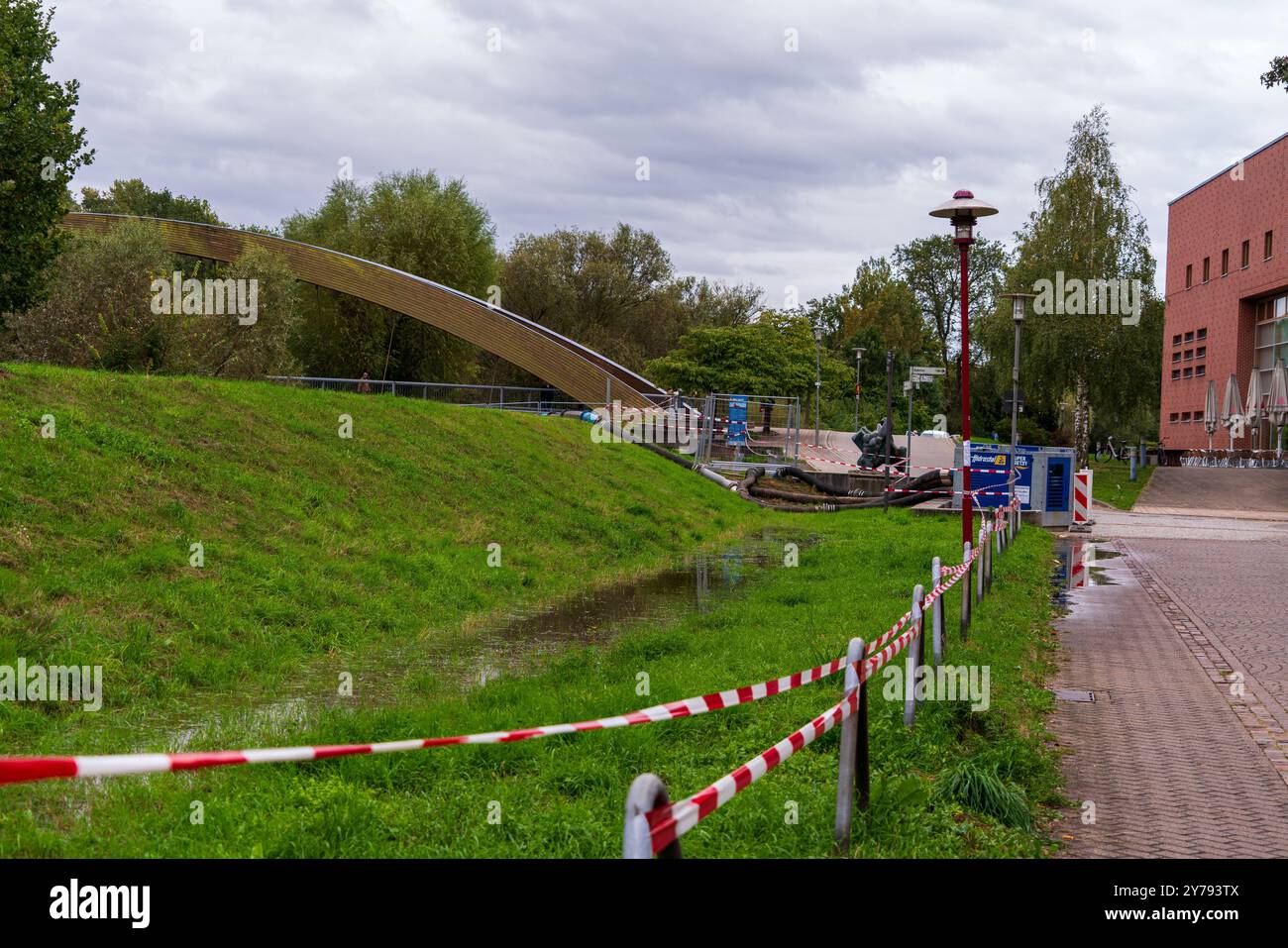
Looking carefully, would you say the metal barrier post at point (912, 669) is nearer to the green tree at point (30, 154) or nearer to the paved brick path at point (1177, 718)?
the paved brick path at point (1177, 718)

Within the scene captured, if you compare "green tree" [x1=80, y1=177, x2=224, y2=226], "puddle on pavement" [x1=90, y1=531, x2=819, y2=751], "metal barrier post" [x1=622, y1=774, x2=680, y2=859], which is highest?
"green tree" [x1=80, y1=177, x2=224, y2=226]

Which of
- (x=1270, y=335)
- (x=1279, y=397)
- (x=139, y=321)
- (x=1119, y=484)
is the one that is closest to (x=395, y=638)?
(x=139, y=321)

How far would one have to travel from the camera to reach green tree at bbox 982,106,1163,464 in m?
52.3

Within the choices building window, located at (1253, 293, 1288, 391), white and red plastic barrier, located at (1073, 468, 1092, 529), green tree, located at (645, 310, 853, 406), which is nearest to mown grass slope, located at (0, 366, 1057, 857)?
white and red plastic barrier, located at (1073, 468, 1092, 529)

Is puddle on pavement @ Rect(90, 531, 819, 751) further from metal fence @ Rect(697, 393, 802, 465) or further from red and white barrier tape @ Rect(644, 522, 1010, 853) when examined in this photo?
metal fence @ Rect(697, 393, 802, 465)

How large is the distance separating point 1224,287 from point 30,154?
57202 millimetres

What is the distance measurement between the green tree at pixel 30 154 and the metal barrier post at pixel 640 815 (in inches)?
883

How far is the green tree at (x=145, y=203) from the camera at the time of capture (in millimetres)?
70250

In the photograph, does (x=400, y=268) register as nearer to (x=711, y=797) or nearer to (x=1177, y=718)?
(x=1177, y=718)

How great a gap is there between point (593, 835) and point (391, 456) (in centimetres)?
1489

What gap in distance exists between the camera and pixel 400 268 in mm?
52750

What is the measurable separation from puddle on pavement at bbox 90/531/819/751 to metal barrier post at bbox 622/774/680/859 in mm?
5157

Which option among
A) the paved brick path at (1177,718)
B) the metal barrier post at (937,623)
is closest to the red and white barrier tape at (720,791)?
the paved brick path at (1177,718)
